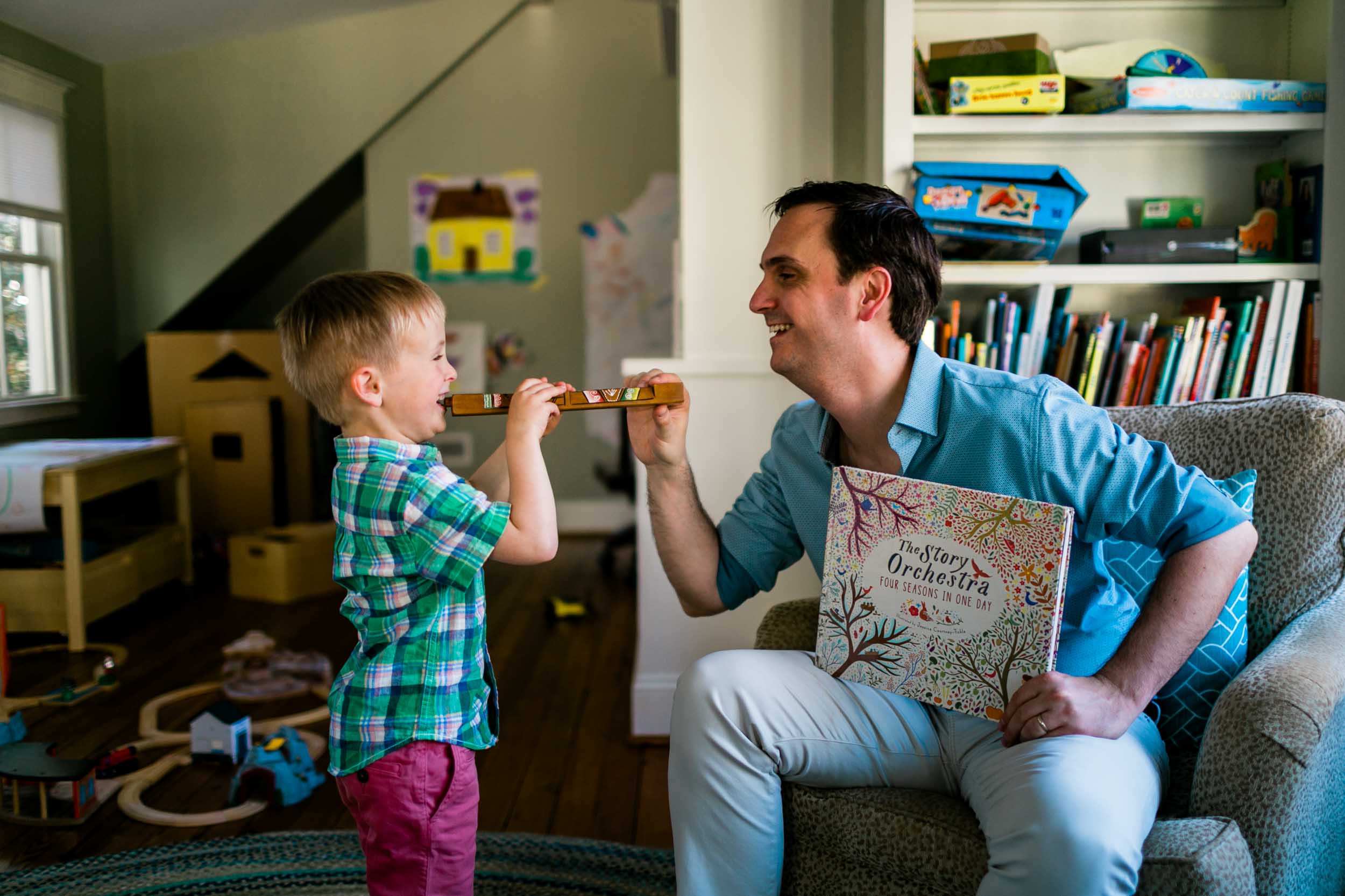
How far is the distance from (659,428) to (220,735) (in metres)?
1.46

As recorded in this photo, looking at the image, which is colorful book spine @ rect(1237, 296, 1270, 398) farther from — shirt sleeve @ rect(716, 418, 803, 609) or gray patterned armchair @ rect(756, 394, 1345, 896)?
shirt sleeve @ rect(716, 418, 803, 609)

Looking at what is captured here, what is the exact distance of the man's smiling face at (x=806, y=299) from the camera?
1354 mm

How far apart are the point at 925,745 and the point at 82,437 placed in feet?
13.4

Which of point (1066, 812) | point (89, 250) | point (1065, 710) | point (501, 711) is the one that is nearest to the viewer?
point (1066, 812)

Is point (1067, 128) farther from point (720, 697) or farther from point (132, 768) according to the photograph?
point (132, 768)

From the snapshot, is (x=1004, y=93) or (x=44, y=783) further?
(x=1004, y=93)

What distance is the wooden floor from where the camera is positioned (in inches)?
78.0

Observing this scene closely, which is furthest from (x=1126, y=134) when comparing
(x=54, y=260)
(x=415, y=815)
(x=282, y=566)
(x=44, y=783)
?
(x=54, y=260)

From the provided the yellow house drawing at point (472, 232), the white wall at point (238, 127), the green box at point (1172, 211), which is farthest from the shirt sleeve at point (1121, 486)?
the white wall at point (238, 127)

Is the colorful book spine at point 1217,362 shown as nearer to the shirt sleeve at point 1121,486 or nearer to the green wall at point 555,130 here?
the shirt sleeve at point 1121,486

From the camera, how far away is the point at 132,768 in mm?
2217

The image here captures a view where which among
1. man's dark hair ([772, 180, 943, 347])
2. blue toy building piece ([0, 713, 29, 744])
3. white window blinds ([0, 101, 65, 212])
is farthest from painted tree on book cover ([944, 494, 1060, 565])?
white window blinds ([0, 101, 65, 212])

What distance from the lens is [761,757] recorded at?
1.20 meters

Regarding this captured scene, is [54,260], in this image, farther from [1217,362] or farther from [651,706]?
[1217,362]
